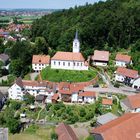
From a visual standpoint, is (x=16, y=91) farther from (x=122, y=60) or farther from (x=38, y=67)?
(x=122, y=60)

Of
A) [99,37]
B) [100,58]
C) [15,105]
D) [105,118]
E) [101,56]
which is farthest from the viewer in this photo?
[99,37]

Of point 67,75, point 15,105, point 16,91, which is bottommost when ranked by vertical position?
point 15,105

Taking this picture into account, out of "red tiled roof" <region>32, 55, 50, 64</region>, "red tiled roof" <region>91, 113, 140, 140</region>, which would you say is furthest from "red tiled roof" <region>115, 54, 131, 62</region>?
"red tiled roof" <region>91, 113, 140, 140</region>

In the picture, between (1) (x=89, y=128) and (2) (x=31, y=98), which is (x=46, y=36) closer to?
(2) (x=31, y=98)

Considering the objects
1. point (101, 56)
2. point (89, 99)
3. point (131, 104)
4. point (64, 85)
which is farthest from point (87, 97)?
point (101, 56)

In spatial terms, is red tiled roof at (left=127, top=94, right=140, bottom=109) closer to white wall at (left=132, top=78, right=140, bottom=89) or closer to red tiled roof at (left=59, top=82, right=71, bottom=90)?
white wall at (left=132, top=78, right=140, bottom=89)

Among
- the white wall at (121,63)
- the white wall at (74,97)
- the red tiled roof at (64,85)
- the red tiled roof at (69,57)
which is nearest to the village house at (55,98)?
the red tiled roof at (64,85)

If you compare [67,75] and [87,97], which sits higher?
[67,75]

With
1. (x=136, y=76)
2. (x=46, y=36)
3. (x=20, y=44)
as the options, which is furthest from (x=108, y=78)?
(x=46, y=36)
